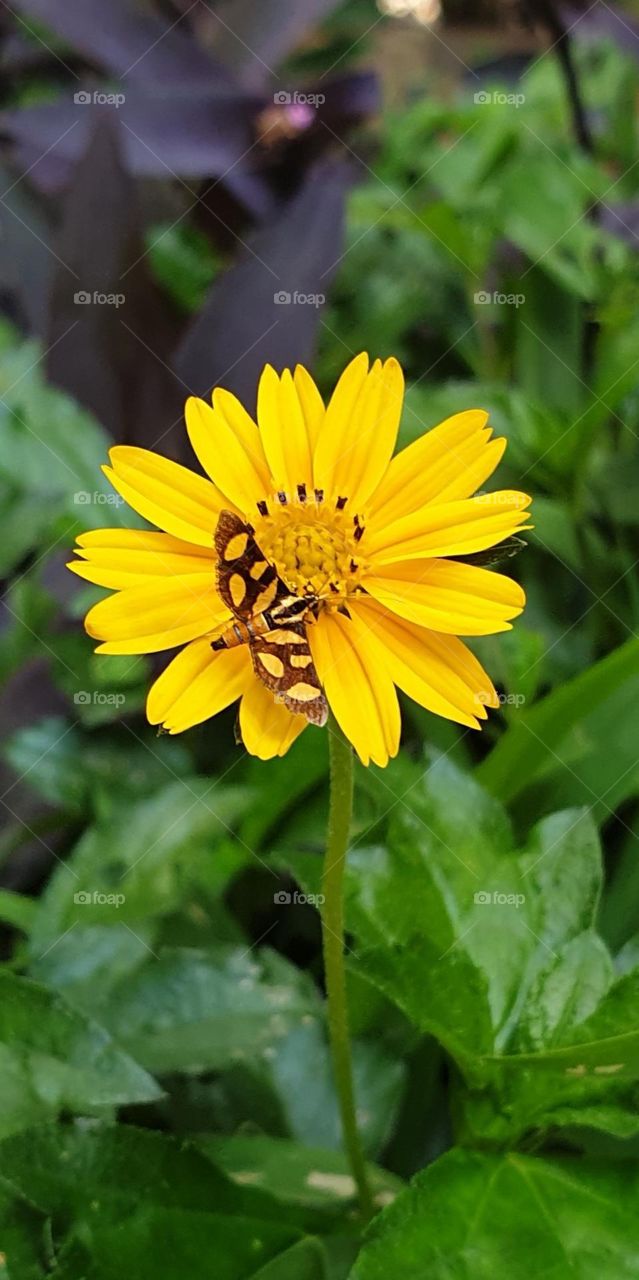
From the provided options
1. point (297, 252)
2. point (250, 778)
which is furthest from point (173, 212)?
point (250, 778)

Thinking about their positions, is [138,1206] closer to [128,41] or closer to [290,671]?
[290,671]

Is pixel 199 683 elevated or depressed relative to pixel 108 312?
depressed

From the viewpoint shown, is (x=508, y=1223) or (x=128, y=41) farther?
(x=128, y=41)

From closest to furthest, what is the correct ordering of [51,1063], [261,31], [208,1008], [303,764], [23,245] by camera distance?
[51,1063] < [208,1008] < [303,764] < [23,245] < [261,31]

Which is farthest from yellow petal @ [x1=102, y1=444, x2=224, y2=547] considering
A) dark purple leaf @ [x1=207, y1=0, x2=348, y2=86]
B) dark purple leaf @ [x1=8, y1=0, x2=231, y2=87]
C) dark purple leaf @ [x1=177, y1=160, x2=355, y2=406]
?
dark purple leaf @ [x1=207, y1=0, x2=348, y2=86]

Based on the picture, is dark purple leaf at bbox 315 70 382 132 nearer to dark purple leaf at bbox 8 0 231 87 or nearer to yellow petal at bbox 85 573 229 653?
dark purple leaf at bbox 8 0 231 87

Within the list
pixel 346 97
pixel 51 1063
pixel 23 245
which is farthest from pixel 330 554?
pixel 346 97

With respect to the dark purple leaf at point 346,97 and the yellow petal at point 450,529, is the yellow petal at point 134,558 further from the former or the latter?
the dark purple leaf at point 346,97
